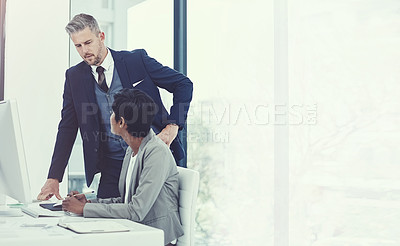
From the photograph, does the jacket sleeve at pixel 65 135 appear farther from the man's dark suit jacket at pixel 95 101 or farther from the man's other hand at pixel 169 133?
the man's other hand at pixel 169 133

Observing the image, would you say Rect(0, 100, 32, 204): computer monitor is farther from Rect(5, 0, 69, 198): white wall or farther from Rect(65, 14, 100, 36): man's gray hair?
Rect(5, 0, 69, 198): white wall

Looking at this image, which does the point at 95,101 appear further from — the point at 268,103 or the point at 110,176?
the point at 268,103

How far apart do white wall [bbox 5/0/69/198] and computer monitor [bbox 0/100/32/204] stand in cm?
192

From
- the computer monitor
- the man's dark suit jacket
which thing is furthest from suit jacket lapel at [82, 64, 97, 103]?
the computer monitor

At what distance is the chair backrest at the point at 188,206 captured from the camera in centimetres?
220

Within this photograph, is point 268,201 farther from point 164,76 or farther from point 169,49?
point 169,49

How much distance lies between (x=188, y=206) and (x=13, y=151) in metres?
0.78

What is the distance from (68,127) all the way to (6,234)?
2036 mm

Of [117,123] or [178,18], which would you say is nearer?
[117,123]

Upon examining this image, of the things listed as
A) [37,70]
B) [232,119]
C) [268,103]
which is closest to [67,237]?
[268,103]

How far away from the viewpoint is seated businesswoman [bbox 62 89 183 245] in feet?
6.70

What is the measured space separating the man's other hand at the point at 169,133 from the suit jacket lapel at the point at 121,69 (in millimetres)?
381

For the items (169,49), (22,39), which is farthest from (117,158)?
(22,39)

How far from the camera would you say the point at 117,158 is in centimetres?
340
